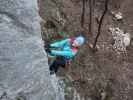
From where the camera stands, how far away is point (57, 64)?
11.9 feet

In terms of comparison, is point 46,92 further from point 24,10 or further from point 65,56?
point 65,56

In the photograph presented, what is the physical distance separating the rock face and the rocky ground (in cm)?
127

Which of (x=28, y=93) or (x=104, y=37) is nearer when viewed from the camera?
(x=28, y=93)

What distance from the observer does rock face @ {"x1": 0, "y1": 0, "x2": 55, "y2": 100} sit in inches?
96.1

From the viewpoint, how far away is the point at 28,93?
2475 mm

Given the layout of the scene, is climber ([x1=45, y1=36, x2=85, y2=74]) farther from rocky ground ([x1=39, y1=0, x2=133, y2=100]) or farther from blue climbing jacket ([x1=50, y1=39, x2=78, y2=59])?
rocky ground ([x1=39, y1=0, x2=133, y2=100])

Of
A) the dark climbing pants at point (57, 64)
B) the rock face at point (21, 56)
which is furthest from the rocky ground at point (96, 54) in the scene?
the rock face at point (21, 56)

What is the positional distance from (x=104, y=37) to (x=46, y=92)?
281cm

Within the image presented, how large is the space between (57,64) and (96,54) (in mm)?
1313

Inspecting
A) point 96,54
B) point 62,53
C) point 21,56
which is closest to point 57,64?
point 62,53

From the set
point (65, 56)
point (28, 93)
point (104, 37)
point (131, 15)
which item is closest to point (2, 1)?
point (28, 93)

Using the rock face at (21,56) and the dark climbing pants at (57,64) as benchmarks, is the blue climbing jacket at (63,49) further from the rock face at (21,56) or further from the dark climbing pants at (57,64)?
the rock face at (21,56)

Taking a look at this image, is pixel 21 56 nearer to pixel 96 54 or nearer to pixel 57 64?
pixel 57 64

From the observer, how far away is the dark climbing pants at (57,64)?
3549 mm
